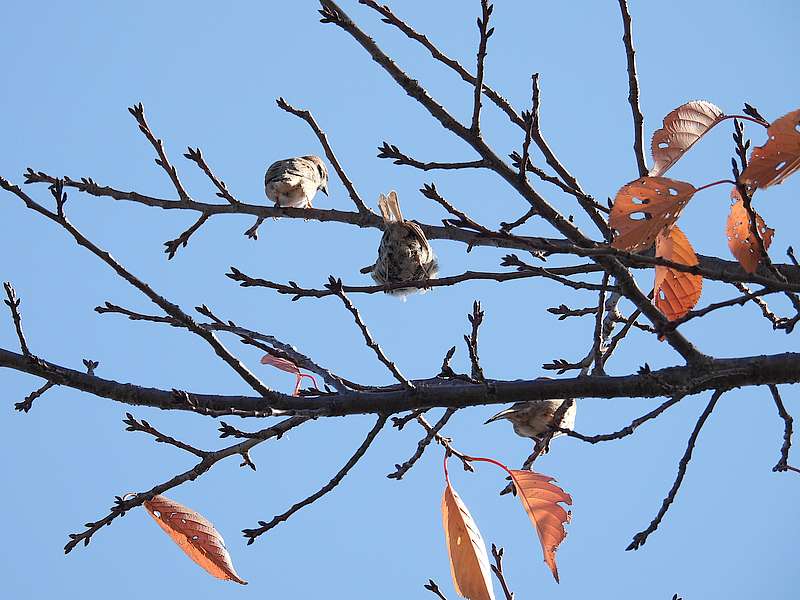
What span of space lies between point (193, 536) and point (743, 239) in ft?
6.17

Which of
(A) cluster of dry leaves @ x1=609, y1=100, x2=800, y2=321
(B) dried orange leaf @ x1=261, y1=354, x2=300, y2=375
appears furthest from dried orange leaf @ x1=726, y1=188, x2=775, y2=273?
(B) dried orange leaf @ x1=261, y1=354, x2=300, y2=375

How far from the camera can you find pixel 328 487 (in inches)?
102

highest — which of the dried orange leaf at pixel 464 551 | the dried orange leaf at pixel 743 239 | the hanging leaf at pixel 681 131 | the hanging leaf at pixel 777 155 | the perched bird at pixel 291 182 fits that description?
the perched bird at pixel 291 182

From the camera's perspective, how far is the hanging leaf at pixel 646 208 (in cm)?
223

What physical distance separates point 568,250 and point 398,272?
2.99 m

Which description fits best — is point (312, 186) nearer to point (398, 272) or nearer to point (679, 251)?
point (398, 272)

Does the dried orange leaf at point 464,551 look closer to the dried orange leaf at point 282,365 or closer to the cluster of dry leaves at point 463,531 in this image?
the cluster of dry leaves at point 463,531

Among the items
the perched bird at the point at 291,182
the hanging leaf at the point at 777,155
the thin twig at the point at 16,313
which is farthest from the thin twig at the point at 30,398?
the perched bird at the point at 291,182

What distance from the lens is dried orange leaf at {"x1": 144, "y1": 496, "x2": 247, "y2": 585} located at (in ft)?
8.52

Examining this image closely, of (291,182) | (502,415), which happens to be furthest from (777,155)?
(291,182)

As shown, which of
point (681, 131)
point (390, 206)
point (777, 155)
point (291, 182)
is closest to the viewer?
point (777, 155)

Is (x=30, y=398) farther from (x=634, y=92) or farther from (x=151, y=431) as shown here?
(x=634, y=92)

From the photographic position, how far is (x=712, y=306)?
2.23 metres

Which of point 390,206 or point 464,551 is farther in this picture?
point 390,206
